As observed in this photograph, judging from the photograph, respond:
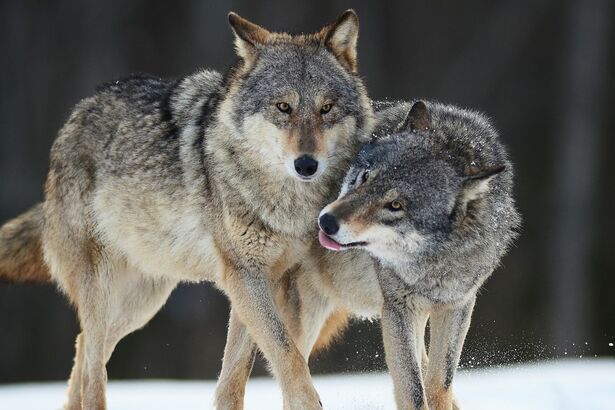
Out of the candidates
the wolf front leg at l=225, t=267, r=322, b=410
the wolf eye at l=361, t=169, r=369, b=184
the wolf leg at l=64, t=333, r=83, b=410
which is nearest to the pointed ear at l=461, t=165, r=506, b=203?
the wolf eye at l=361, t=169, r=369, b=184

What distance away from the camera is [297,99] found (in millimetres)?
5070

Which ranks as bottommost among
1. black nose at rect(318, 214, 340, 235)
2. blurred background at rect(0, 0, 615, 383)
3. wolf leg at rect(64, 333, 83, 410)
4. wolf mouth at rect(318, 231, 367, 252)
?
blurred background at rect(0, 0, 615, 383)

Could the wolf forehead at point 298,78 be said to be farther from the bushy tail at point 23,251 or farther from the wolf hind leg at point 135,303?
the bushy tail at point 23,251

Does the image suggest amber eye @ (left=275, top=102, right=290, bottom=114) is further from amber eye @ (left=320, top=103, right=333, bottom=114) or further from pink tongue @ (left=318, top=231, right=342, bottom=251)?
pink tongue @ (left=318, top=231, right=342, bottom=251)

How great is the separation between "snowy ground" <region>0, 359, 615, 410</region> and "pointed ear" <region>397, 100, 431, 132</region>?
5.37ft

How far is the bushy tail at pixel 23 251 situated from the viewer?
643 cm

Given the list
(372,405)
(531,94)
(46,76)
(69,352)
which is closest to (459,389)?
(372,405)

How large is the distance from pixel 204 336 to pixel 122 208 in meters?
6.72

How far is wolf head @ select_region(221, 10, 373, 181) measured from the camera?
498 cm

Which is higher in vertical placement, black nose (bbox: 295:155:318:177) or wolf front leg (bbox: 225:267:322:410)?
black nose (bbox: 295:155:318:177)

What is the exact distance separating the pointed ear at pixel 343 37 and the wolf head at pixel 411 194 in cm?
45

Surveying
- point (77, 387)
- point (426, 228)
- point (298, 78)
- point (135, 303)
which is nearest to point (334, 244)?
point (426, 228)

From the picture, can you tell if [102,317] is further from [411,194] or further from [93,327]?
[411,194]

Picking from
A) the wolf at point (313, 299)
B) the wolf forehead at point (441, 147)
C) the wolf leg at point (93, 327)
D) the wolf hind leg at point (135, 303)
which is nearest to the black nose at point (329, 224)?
the wolf forehead at point (441, 147)
